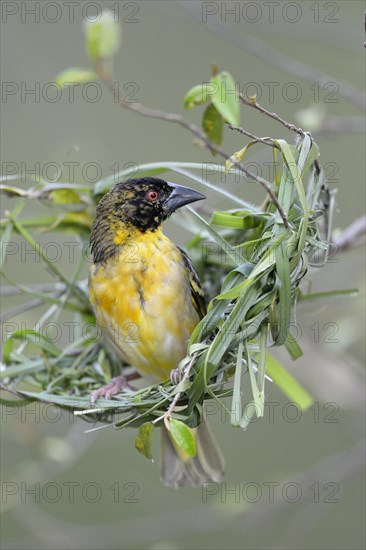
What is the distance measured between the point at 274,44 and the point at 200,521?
3784 millimetres

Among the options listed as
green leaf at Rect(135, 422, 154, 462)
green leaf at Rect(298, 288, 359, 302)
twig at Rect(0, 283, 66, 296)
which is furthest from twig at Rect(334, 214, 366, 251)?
green leaf at Rect(135, 422, 154, 462)

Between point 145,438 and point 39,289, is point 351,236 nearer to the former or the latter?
point 39,289

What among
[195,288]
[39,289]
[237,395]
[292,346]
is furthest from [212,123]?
[237,395]

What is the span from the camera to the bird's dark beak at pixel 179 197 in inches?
127

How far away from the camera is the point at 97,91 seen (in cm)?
604

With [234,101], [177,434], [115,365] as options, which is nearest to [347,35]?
[234,101]

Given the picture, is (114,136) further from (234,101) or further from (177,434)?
(177,434)

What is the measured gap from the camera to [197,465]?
3395mm

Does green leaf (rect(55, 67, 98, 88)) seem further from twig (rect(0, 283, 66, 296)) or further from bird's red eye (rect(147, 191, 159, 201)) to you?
twig (rect(0, 283, 66, 296))

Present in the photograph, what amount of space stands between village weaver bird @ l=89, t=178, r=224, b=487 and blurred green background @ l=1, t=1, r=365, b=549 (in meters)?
0.51

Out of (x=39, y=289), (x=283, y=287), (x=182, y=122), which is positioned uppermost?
(x=182, y=122)

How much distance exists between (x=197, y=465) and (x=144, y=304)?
74 cm

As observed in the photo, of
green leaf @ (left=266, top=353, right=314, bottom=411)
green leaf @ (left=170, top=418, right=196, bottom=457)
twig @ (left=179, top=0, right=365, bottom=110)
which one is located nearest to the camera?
green leaf @ (left=170, top=418, right=196, bottom=457)

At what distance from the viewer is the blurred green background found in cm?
402
